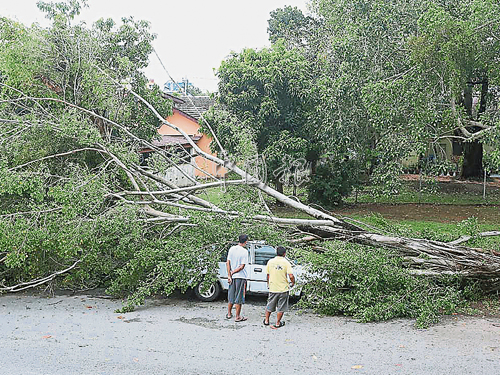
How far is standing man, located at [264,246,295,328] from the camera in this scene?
346 inches

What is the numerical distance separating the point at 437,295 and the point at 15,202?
8.61m

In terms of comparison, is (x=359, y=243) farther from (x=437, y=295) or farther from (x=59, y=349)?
(x=59, y=349)

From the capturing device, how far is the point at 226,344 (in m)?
8.07

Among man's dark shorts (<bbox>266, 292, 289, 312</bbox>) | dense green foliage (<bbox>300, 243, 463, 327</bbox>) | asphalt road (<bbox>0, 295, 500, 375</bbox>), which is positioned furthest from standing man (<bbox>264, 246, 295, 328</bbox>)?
dense green foliage (<bbox>300, 243, 463, 327</bbox>)

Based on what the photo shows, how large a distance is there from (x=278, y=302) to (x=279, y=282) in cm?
36

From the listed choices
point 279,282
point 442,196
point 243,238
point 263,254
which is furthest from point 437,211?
point 279,282

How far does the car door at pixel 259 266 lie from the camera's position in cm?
1021

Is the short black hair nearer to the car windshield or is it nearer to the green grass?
the car windshield

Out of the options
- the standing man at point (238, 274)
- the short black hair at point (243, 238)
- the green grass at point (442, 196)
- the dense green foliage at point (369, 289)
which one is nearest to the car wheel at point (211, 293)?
the standing man at point (238, 274)

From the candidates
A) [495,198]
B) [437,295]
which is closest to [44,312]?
[437,295]

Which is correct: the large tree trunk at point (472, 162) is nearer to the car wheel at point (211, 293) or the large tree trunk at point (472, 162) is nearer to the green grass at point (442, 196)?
the green grass at point (442, 196)

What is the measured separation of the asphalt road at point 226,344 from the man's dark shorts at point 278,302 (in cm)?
33

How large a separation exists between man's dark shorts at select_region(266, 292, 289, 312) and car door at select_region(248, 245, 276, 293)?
128cm

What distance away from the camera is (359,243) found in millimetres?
10578
